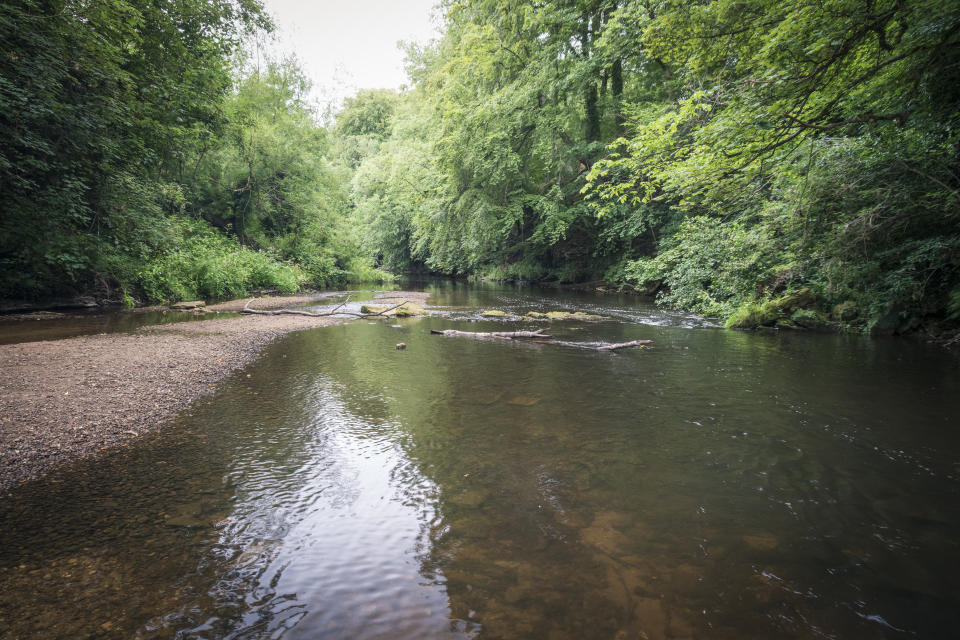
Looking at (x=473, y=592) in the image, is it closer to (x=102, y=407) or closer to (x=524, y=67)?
(x=102, y=407)

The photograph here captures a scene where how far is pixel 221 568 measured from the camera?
2.23 metres

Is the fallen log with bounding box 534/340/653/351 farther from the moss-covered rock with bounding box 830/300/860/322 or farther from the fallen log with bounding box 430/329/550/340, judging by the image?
the moss-covered rock with bounding box 830/300/860/322

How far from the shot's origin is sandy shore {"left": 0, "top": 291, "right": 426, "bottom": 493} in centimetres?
347

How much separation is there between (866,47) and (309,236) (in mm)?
24719

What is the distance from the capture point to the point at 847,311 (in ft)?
33.0

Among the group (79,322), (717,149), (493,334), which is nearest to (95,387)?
(493,334)

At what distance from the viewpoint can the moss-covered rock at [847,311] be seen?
9977 millimetres

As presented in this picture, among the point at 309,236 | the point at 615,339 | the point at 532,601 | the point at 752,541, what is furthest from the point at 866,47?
the point at 309,236

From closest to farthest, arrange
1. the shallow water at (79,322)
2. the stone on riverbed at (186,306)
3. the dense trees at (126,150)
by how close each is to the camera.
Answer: the shallow water at (79,322) < the dense trees at (126,150) < the stone on riverbed at (186,306)

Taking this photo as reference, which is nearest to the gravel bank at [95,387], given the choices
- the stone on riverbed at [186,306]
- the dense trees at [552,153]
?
the dense trees at [552,153]

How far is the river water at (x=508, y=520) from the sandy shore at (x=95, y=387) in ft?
1.26

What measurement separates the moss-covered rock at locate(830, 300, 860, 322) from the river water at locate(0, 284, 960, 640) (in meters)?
5.78

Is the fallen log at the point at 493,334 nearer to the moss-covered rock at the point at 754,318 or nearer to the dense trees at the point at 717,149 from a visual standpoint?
the dense trees at the point at 717,149

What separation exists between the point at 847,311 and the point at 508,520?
11.4 metres
